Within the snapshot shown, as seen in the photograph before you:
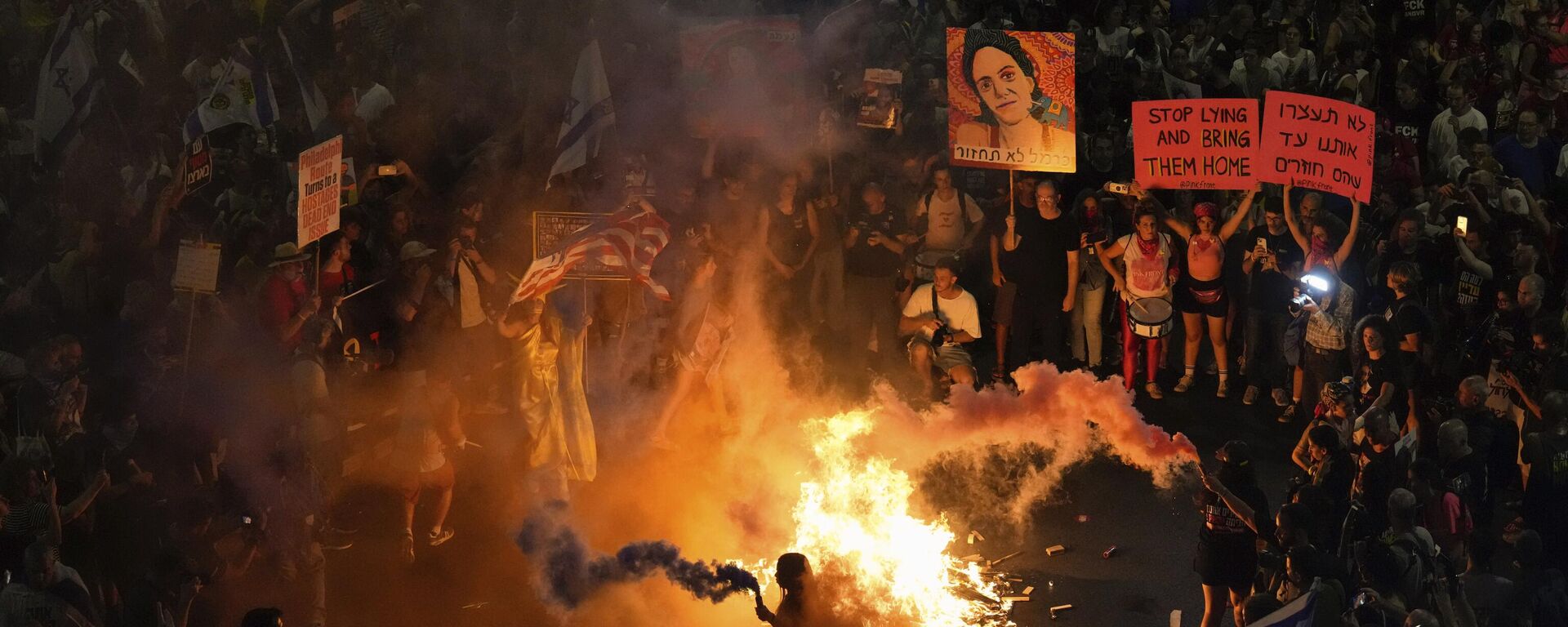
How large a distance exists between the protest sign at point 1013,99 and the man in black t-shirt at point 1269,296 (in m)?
1.48

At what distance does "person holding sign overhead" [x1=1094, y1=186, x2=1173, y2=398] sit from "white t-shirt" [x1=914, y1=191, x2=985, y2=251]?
105 cm

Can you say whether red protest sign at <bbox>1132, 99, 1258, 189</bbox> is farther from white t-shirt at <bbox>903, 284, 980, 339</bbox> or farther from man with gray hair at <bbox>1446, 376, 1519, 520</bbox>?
man with gray hair at <bbox>1446, 376, 1519, 520</bbox>

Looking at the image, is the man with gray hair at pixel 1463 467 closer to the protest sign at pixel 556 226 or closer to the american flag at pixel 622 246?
the american flag at pixel 622 246

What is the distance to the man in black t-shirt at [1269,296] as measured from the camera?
37.0 feet

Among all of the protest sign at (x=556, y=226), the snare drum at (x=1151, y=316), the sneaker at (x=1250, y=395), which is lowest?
the sneaker at (x=1250, y=395)

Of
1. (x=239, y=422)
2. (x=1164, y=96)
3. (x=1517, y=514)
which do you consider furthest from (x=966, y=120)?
(x=239, y=422)

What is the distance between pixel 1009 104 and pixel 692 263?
264cm

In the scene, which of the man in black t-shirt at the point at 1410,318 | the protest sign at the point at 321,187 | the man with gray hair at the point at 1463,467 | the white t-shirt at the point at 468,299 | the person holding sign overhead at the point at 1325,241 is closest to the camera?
the man with gray hair at the point at 1463,467

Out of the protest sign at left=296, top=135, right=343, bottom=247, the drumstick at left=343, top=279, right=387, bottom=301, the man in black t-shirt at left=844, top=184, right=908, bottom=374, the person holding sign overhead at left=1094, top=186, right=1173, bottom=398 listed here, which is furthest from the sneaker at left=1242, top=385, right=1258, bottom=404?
the protest sign at left=296, top=135, right=343, bottom=247

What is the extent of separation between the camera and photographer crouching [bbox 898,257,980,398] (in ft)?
36.8

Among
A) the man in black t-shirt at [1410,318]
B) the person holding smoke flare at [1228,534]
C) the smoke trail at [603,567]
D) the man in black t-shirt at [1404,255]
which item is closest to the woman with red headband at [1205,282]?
the man in black t-shirt at [1404,255]

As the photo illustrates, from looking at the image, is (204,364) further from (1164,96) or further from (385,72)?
(1164,96)

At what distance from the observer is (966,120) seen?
11.8m

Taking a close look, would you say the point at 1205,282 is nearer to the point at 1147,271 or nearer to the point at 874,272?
the point at 1147,271
